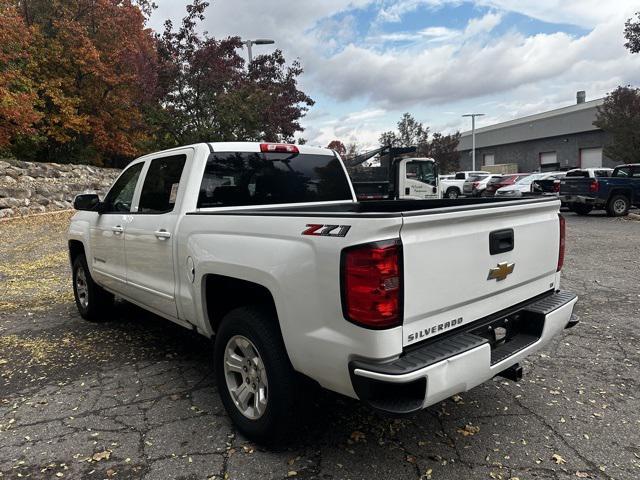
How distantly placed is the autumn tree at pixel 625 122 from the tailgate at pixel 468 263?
94.4 ft

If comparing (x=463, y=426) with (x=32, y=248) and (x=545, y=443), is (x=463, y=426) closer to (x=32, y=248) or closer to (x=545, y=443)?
(x=545, y=443)

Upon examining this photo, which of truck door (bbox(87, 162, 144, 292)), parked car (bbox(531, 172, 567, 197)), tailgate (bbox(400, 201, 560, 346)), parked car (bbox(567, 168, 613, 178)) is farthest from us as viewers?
parked car (bbox(531, 172, 567, 197))

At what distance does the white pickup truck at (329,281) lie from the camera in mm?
2305

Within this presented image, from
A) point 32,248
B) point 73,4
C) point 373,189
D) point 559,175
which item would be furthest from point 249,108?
point 559,175

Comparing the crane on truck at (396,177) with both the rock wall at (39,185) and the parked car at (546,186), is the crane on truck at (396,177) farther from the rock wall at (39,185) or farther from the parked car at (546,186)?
the rock wall at (39,185)

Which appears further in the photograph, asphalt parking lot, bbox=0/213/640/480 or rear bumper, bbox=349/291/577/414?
asphalt parking lot, bbox=0/213/640/480

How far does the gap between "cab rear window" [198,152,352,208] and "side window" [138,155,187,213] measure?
Answer: 0.93 feet

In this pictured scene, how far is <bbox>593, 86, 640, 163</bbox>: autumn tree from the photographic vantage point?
2700cm

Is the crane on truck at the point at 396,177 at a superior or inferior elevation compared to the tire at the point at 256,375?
superior

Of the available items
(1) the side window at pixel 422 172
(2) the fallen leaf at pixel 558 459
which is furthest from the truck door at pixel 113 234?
(1) the side window at pixel 422 172

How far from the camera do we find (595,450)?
2.91m

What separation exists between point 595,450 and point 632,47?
842 inches

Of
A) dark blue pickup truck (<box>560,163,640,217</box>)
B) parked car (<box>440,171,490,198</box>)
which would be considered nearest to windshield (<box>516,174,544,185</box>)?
dark blue pickup truck (<box>560,163,640,217</box>)

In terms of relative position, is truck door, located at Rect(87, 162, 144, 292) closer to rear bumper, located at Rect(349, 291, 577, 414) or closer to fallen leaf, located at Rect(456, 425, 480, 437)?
rear bumper, located at Rect(349, 291, 577, 414)
